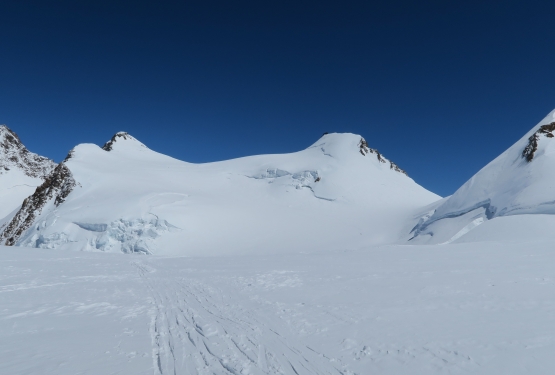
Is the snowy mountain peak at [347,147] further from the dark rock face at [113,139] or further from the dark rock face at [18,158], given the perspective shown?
the dark rock face at [18,158]

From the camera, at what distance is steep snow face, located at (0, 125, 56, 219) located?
60741 millimetres

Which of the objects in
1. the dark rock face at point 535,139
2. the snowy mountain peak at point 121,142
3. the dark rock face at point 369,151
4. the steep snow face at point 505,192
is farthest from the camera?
the snowy mountain peak at point 121,142

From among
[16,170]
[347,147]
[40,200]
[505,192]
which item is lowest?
[40,200]

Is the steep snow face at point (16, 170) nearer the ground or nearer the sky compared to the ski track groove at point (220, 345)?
nearer the sky

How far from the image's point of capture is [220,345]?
4.76m

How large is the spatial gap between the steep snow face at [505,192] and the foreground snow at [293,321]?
431 inches

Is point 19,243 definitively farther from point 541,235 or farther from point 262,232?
point 541,235

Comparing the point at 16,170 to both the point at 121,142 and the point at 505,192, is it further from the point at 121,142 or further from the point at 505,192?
the point at 505,192

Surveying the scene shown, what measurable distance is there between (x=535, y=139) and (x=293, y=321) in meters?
28.4

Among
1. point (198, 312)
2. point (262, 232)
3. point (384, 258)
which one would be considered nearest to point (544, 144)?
point (384, 258)

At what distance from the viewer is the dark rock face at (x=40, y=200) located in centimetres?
3189

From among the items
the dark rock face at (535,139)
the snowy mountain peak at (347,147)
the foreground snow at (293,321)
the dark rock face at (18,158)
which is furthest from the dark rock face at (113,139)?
the dark rock face at (535,139)

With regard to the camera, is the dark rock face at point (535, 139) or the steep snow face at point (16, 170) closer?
the dark rock face at point (535, 139)

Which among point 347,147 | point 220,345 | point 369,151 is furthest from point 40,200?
point 369,151
